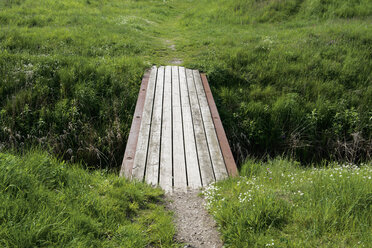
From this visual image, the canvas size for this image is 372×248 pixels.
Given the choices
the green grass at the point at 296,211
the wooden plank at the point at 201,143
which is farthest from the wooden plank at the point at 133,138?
the green grass at the point at 296,211

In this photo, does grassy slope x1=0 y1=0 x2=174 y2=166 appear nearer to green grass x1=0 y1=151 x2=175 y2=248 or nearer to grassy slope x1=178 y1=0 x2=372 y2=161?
green grass x1=0 y1=151 x2=175 y2=248

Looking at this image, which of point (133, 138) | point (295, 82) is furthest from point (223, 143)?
point (295, 82)

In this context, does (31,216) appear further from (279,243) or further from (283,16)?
(283,16)

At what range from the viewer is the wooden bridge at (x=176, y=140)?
4.34m

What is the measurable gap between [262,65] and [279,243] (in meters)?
6.78

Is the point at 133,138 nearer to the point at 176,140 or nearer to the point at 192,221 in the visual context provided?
the point at 176,140

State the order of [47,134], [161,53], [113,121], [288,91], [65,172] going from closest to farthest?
[65,172], [47,134], [113,121], [288,91], [161,53]

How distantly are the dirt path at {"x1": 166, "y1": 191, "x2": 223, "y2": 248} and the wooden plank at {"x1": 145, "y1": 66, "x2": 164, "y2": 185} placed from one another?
443 mm

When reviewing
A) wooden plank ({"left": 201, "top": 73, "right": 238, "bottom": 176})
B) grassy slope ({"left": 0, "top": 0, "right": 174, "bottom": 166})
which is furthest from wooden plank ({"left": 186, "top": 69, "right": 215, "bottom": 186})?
grassy slope ({"left": 0, "top": 0, "right": 174, "bottom": 166})

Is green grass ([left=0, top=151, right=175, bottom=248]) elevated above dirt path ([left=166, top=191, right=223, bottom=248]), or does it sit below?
above

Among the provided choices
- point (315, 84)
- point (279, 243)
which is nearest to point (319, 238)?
point (279, 243)

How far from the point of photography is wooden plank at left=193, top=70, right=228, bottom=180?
14.7 feet

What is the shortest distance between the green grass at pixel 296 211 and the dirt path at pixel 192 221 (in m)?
0.12

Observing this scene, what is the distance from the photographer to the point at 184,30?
45.3 ft
